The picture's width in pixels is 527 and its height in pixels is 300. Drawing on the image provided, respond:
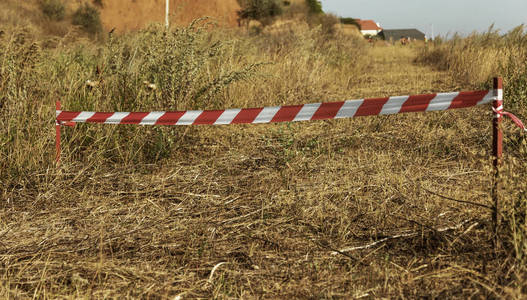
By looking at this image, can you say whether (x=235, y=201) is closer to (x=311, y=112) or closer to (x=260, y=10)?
(x=311, y=112)

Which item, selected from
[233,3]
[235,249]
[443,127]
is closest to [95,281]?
[235,249]

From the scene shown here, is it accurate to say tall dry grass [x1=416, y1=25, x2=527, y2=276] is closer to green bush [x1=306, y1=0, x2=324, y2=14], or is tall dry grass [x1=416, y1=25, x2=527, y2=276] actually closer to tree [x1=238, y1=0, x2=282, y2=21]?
tree [x1=238, y1=0, x2=282, y2=21]

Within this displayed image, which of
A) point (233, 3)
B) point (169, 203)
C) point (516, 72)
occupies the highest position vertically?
point (233, 3)

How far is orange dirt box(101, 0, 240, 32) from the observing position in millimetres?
28750

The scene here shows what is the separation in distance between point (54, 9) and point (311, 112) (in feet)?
83.9

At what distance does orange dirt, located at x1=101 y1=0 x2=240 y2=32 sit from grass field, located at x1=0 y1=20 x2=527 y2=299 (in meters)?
23.8

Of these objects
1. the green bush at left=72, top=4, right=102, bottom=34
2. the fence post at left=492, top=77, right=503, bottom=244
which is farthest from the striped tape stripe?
the green bush at left=72, top=4, right=102, bottom=34

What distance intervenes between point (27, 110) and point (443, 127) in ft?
14.0

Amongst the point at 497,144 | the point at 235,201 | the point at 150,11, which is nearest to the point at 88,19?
the point at 150,11

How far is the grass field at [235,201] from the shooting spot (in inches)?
91.3

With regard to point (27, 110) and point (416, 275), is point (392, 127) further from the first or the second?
point (27, 110)

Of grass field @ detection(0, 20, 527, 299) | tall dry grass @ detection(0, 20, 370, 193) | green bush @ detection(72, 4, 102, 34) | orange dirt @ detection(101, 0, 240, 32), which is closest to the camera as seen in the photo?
grass field @ detection(0, 20, 527, 299)

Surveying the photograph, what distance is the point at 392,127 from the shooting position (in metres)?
5.38

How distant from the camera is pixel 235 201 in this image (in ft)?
11.3
